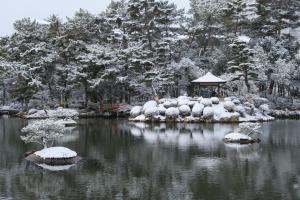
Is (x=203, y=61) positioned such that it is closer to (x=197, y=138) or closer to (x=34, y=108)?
(x=34, y=108)

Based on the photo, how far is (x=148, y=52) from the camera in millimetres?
51562

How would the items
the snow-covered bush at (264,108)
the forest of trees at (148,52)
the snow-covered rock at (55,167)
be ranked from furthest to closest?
the forest of trees at (148,52)
the snow-covered bush at (264,108)
the snow-covered rock at (55,167)

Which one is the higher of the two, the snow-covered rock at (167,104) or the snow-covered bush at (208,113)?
the snow-covered rock at (167,104)

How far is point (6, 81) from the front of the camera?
196ft

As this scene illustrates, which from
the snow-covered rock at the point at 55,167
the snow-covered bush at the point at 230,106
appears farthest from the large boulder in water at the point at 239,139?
the snow-covered bush at the point at 230,106

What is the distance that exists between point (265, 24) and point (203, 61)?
29.1ft

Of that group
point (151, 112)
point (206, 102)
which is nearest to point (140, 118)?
point (151, 112)

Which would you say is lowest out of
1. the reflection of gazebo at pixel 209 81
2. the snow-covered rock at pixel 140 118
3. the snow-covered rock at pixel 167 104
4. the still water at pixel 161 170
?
the still water at pixel 161 170

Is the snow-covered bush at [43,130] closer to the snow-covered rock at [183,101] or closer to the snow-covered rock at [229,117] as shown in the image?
the snow-covered rock at [229,117]

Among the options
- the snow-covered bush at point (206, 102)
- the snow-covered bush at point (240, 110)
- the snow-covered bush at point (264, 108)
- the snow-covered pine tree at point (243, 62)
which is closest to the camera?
the snow-covered bush at point (240, 110)

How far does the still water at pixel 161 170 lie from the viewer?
1565cm

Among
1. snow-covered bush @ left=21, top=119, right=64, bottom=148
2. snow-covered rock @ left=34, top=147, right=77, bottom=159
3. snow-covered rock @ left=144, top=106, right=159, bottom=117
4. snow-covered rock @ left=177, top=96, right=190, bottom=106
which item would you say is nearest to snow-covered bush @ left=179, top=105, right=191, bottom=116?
snow-covered rock @ left=177, top=96, right=190, bottom=106

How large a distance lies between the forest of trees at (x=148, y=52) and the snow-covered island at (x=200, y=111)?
5.97 meters

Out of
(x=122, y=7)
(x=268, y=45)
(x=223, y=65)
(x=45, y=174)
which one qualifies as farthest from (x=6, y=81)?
(x=45, y=174)
